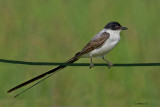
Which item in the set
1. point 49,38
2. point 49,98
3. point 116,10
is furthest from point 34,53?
point 116,10

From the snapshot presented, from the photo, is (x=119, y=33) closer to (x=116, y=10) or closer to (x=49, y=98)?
(x=116, y=10)

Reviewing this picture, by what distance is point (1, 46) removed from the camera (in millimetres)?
6188

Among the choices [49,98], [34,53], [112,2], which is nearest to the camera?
[49,98]

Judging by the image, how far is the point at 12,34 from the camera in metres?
6.38

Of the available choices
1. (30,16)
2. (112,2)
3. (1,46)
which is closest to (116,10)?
(112,2)

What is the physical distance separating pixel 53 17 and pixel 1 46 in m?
0.87

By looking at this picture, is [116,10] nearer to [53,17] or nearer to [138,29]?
[138,29]

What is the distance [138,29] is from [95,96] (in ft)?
3.98

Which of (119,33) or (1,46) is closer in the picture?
(119,33)

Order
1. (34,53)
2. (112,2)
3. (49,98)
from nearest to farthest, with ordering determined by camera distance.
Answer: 1. (49,98)
2. (34,53)
3. (112,2)

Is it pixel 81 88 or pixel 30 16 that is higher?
pixel 30 16

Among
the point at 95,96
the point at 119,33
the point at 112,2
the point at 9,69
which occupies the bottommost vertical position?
the point at 95,96

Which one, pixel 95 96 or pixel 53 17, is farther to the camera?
pixel 53 17

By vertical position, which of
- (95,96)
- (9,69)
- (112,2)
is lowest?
(95,96)
